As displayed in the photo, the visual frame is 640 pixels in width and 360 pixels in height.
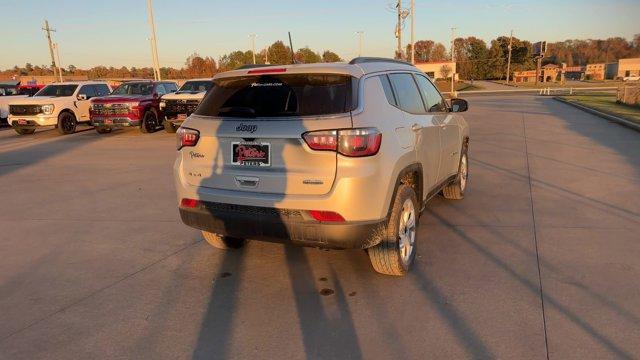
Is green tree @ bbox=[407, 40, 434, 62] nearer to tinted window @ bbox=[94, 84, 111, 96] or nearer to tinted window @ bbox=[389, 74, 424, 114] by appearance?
tinted window @ bbox=[94, 84, 111, 96]

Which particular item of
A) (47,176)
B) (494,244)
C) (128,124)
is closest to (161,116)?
(128,124)

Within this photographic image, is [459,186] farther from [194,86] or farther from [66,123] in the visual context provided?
[66,123]

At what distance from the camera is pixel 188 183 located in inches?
160

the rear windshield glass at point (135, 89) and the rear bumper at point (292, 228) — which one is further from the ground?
the rear windshield glass at point (135, 89)

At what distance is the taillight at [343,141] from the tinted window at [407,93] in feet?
3.04

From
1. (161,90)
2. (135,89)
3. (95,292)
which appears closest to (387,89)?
(95,292)

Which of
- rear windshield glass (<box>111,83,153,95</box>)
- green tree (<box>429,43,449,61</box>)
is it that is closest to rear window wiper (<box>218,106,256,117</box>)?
rear windshield glass (<box>111,83,153,95</box>)

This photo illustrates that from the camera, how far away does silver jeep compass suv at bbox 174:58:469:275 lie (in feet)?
11.4

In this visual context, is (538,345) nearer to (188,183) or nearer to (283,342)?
(283,342)

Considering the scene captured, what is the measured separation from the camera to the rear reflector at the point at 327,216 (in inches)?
137

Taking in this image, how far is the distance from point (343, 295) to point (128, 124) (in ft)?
44.1

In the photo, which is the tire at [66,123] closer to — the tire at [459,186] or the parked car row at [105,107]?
the parked car row at [105,107]

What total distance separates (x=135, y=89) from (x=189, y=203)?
14092mm

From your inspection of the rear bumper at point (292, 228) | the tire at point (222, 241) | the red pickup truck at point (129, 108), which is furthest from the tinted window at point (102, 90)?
the rear bumper at point (292, 228)
